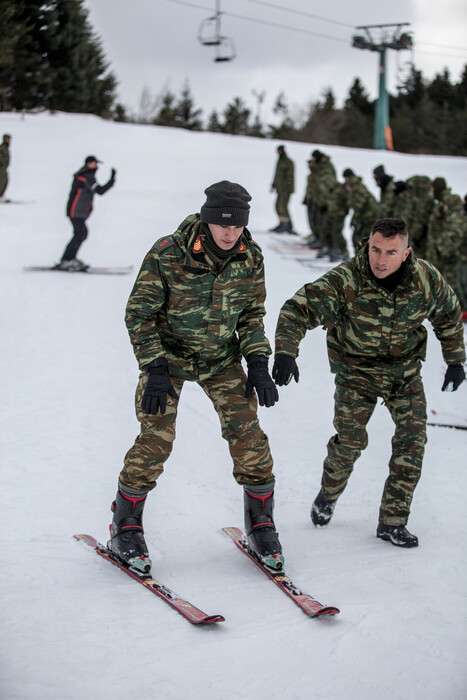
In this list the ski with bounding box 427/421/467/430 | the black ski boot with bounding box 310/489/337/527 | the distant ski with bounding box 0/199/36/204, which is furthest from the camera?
the distant ski with bounding box 0/199/36/204

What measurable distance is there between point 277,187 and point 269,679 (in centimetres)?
1389

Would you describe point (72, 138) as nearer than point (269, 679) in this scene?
No

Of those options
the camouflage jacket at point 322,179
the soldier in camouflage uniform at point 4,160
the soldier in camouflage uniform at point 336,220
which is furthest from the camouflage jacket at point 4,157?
the soldier in camouflage uniform at point 336,220

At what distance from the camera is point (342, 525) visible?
405cm

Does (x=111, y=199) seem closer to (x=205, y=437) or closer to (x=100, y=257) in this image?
(x=100, y=257)

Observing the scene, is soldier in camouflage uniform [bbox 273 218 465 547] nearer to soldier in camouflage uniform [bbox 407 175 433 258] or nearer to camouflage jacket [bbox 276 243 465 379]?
camouflage jacket [bbox 276 243 465 379]

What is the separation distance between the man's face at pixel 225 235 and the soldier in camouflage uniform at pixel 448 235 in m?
6.23

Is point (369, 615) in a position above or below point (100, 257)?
below

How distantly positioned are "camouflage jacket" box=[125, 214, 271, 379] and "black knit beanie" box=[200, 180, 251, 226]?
0.38 ft

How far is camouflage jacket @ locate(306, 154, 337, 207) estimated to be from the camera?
41.8ft

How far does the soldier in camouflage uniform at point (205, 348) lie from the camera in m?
3.17

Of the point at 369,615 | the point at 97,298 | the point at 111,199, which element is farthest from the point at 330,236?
the point at 369,615

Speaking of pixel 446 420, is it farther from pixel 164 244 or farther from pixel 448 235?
pixel 448 235

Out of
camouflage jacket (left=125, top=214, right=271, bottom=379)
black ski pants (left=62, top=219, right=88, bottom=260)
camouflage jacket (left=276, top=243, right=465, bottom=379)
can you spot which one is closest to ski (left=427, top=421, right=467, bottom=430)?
camouflage jacket (left=276, top=243, right=465, bottom=379)
